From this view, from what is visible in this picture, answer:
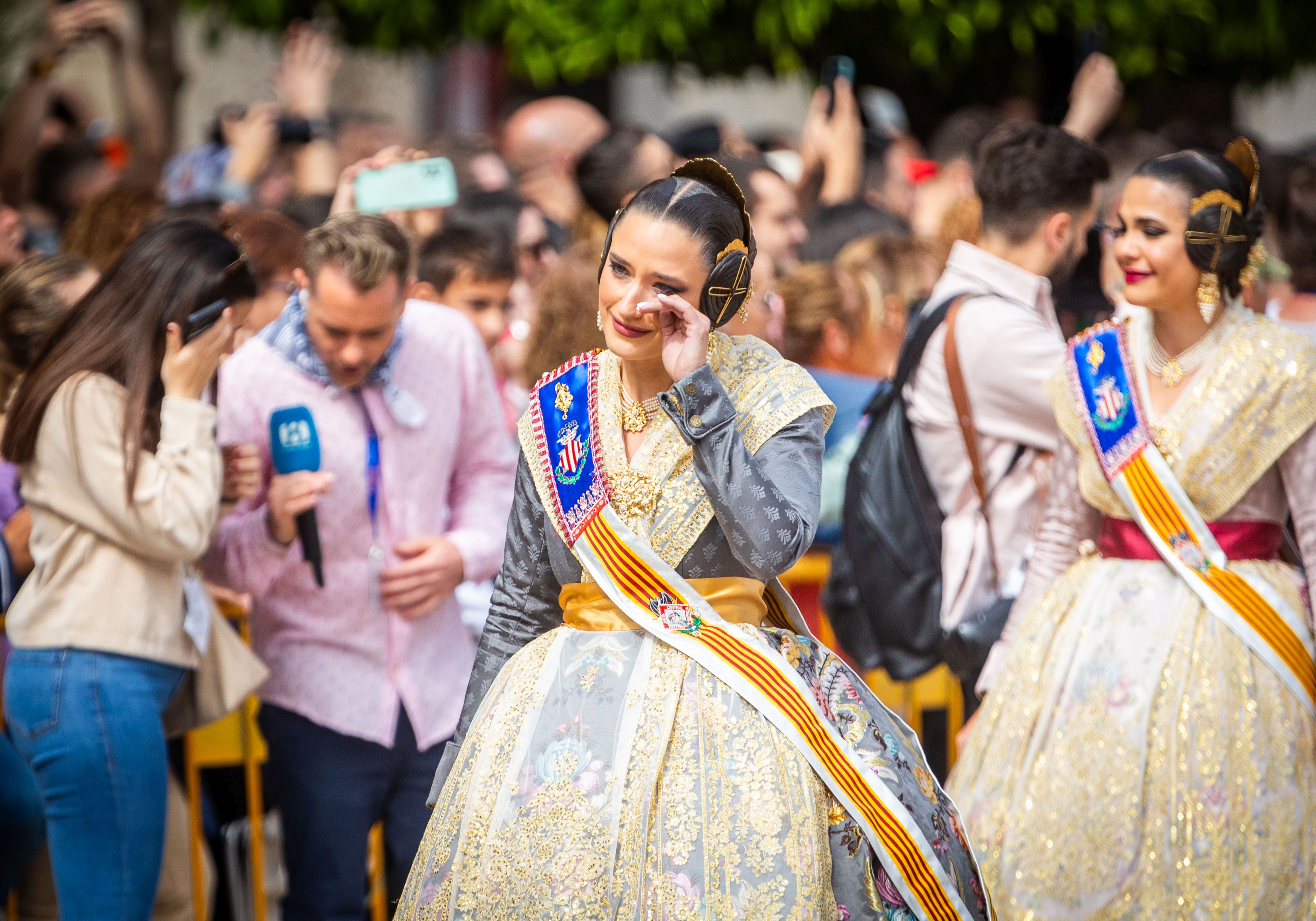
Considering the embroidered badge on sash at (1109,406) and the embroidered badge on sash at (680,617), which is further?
the embroidered badge on sash at (1109,406)

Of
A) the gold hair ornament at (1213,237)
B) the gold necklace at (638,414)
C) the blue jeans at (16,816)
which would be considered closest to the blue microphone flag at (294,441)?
the blue jeans at (16,816)

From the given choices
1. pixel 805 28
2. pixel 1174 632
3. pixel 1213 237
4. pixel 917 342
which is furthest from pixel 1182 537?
pixel 805 28

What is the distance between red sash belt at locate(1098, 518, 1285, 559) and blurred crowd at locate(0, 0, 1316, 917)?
0.82 metres

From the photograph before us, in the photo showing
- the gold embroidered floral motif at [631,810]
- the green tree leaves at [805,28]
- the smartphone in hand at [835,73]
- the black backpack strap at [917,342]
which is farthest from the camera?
the green tree leaves at [805,28]

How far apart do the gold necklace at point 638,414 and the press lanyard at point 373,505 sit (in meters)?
1.18

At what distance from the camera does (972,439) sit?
4250 millimetres

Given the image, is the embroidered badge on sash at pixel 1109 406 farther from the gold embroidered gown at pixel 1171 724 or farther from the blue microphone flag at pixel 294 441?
the blue microphone flag at pixel 294 441

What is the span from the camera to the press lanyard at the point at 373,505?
12.4 feet

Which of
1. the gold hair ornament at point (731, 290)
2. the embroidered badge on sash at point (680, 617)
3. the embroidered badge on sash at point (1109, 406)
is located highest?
the gold hair ornament at point (731, 290)

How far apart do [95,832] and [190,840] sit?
2.50 ft

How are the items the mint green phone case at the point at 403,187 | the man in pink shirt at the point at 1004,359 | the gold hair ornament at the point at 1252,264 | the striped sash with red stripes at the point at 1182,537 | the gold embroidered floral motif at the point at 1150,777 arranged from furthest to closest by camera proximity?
the mint green phone case at the point at 403,187 < the man in pink shirt at the point at 1004,359 < the gold hair ornament at the point at 1252,264 < the striped sash with red stripes at the point at 1182,537 < the gold embroidered floral motif at the point at 1150,777

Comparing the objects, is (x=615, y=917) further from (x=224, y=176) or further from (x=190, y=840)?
(x=224, y=176)

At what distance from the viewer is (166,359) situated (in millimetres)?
3434

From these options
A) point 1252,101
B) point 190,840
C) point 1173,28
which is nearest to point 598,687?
point 190,840
